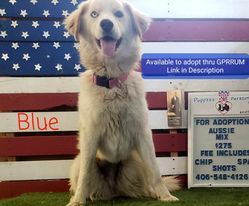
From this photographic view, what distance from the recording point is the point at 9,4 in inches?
112

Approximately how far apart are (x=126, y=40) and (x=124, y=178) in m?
0.86

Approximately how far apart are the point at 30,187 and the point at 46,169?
177mm

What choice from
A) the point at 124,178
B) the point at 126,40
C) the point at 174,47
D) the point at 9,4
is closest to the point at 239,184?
the point at 124,178

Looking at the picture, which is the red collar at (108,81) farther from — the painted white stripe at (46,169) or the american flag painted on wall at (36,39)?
the painted white stripe at (46,169)

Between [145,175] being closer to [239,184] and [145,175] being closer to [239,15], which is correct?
[239,184]

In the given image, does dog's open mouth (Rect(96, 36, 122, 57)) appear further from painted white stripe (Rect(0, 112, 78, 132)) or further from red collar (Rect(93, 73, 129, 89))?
painted white stripe (Rect(0, 112, 78, 132))

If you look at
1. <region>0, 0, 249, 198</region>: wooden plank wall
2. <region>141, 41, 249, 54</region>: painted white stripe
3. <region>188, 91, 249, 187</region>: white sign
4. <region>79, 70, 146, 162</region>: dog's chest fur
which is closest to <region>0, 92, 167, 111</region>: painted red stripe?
<region>0, 0, 249, 198</region>: wooden plank wall

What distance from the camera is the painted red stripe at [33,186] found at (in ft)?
9.68

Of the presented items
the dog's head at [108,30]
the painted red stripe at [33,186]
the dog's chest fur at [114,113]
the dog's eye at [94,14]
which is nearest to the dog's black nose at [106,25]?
the dog's head at [108,30]

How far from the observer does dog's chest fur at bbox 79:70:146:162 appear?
2.34 meters

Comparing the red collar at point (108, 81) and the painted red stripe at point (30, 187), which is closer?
the red collar at point (108, 81)

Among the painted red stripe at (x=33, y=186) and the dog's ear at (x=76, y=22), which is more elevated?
the dog's ear at (x=76, y=22)

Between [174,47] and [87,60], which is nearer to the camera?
[87,60]

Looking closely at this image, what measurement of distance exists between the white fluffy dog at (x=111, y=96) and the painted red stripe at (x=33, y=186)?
0.55 metres
